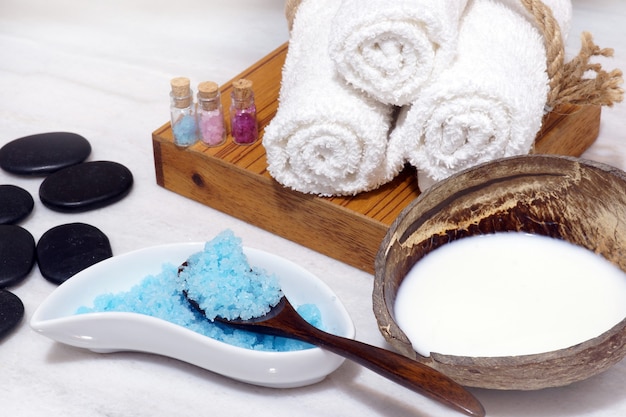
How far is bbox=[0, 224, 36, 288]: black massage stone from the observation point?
1.01 metres

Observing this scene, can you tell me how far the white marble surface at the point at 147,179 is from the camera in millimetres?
878

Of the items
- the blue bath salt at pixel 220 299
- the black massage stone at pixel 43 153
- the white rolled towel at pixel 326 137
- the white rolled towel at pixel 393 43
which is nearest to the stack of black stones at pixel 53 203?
the black massage stone at pixel 43 153

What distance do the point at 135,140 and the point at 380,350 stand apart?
59cm

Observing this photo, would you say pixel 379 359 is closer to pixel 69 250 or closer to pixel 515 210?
pixel 515 210

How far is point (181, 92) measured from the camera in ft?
3.60

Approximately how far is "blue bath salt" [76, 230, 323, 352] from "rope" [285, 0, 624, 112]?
36cm

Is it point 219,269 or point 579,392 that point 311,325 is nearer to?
point 219,269

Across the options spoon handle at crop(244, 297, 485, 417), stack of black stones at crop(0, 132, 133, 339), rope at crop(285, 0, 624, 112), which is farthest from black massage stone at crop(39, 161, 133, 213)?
rope at crop(285, 0, 624, 112)

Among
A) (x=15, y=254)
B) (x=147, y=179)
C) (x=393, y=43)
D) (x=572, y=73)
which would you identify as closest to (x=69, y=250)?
(x=15, y=254)

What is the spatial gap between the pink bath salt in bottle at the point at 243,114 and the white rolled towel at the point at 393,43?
165mm

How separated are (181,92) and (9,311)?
1.03 feet

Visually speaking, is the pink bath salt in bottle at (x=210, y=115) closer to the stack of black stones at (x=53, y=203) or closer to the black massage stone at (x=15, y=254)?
the stack of black stones at (x=53, y=203)

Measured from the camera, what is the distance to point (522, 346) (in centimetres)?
82

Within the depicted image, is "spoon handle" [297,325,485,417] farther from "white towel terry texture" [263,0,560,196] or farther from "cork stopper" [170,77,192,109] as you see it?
"cork stopper" [170,77,192,109]
